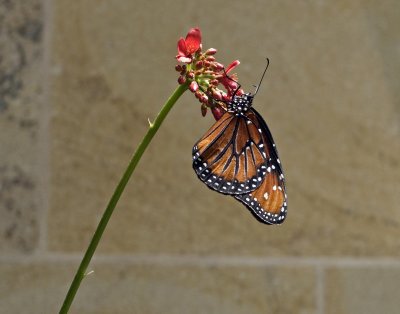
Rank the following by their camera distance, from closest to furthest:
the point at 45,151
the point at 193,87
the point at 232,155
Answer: the point at 193,87
the point at 232,155
the point at 45,151

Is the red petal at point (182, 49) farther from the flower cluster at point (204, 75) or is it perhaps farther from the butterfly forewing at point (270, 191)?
the butterfly forewing at point (270, 191)

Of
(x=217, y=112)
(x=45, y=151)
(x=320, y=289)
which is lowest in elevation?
(x=217, y=112)

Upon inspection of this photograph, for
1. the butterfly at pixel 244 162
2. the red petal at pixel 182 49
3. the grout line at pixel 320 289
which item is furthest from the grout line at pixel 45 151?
the red petal at pixel 182 49

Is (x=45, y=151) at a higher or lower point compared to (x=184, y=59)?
higher

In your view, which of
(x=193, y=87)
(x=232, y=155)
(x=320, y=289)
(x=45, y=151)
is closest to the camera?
(x=193, y=87)

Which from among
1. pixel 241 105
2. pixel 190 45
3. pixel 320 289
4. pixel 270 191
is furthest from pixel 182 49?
pixel 320 289

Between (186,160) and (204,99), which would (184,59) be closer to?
(204,99)

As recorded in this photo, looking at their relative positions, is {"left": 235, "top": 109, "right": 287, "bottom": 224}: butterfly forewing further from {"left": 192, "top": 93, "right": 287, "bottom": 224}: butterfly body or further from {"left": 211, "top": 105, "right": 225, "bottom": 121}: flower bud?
{"left": 211, "top": 105, "right": 225, "bottom": 121}: flower bud

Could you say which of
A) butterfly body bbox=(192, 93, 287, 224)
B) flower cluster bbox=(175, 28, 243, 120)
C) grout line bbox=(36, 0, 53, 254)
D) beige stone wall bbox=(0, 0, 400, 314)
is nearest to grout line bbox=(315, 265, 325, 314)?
beige stone wall bbox=(0, 0, 400, 314)
